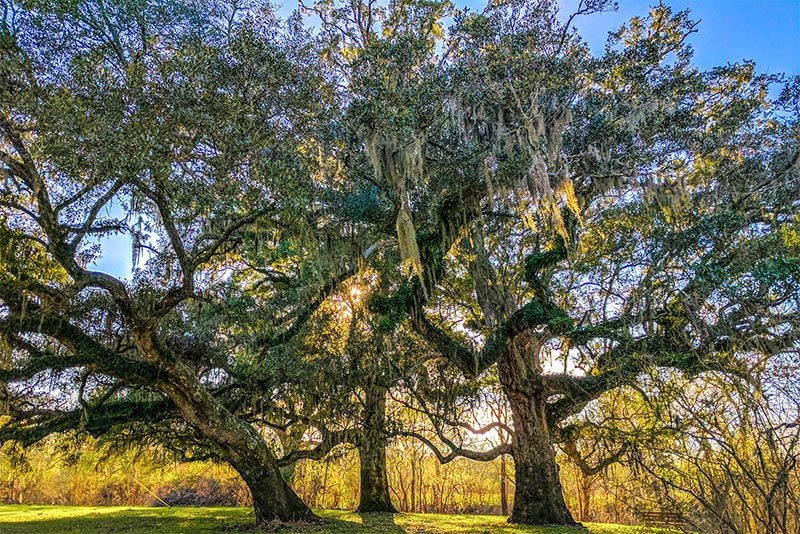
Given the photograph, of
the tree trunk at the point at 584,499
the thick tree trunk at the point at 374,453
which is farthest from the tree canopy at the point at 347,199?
the tree trunk at the point at 584,499

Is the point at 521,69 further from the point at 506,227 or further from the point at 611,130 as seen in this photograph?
the point at 506,227

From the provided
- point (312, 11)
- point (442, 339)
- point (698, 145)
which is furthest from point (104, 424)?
point (698, 145)

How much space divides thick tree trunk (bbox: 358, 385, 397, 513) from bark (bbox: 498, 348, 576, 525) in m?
2.39

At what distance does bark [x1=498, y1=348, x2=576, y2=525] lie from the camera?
8211 mm

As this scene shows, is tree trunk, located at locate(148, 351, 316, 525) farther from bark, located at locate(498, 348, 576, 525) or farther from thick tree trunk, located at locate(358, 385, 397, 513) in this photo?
bark, located at locate(498, 348, 576, 525)

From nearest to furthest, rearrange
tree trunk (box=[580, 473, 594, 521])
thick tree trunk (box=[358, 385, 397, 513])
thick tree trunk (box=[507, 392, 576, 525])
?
thick tree trunk (box=[507, 392, 576, 525]) < thick tree trunk (box=[358, 385, 397, 513]) < tree trunk (box=[580, 473, 594, 521])

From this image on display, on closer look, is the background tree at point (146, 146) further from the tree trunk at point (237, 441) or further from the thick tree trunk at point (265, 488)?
the thick tree trunk at point (265, 488)

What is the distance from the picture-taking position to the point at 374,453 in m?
10.1

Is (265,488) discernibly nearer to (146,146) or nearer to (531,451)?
(531,451)

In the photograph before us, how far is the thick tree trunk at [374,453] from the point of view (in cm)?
907

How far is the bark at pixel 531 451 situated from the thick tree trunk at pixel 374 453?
2386 millimetres

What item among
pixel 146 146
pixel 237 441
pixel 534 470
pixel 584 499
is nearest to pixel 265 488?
pixel 237 441

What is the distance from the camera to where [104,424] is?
305 inches

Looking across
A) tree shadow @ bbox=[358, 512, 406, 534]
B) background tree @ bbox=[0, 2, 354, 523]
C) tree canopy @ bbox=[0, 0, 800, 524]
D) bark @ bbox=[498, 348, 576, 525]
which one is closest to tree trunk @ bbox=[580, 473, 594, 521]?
bark @ bbox=[498, 348, 576, 525]
